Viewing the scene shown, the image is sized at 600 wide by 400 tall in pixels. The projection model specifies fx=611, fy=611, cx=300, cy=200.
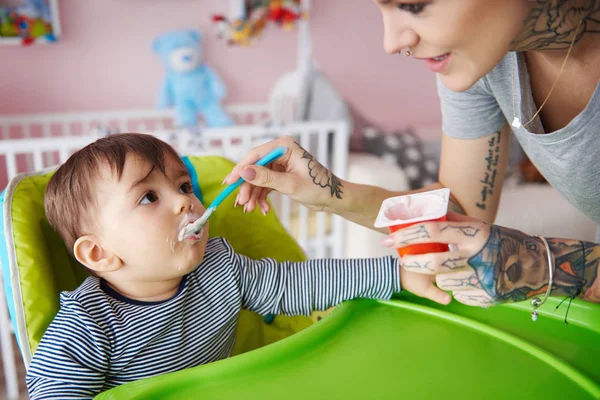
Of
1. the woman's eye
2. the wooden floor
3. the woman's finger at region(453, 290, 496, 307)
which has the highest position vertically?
the woman's eye

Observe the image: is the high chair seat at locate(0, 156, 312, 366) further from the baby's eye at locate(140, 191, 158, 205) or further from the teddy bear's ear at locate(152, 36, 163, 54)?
the teddy bear's ear at locate(152, 36, 163, 54)

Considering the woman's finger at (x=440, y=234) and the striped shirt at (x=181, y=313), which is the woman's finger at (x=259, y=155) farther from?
the woman's finger at (x=440, y=234)

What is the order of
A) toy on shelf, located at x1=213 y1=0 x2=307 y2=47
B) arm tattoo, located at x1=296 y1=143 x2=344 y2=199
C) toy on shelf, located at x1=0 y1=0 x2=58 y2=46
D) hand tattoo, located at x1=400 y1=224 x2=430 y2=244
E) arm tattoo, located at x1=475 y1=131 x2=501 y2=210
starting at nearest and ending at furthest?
hand tattoo, located at x1=400 y1=224 x2=430 y2=244 → arm tattoo, located at x1=296 y1=143 x2=344 y2=199 → arm tattoo, located at x1=475 y1=131 x2=501 y2=210 → toy on shelf, located at x1=0 y1=0 x2=58 y2=46 → toy on shelf, located at x1=213 y1=0 x2=307 y2=47

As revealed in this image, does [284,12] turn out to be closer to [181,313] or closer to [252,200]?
[252,200]

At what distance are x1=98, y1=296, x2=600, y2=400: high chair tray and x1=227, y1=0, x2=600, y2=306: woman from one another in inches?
3.3

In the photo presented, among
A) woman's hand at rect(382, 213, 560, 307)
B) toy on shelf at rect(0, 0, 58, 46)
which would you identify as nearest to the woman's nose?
woman's hand at rect(382, 213, 560, 307)

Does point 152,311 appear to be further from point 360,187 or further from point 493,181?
point 493,181

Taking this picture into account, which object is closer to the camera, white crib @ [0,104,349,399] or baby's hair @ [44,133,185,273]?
baby's hair @ [44,133,185,273]

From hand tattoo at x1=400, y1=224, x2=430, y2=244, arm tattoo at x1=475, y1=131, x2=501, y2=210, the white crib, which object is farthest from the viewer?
the white crib

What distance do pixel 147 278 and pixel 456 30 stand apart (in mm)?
649

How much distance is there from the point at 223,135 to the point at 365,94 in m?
1.44

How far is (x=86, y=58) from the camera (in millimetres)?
2867

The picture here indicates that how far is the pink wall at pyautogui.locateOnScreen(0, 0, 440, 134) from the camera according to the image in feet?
9.19

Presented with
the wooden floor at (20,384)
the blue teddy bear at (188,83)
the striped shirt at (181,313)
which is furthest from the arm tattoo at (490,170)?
the blue teddy bear at (188,83)
